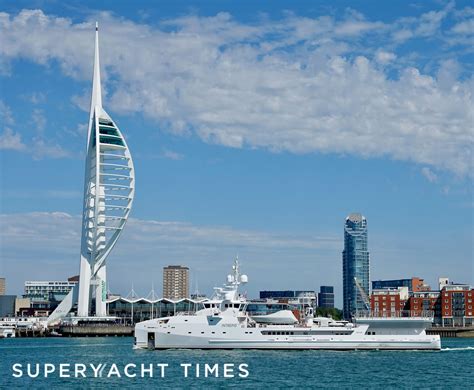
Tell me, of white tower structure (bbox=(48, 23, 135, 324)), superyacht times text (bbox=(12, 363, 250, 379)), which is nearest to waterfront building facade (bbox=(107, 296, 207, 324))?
white tower structure (bbox=(48, 23, 135, 324))

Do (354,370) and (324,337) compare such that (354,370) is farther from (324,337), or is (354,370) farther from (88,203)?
(88,203)

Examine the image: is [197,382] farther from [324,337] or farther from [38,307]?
[38,307]

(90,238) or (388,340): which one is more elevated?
(90,238)

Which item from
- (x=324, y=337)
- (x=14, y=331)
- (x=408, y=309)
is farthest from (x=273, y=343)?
(x=408, y=309)

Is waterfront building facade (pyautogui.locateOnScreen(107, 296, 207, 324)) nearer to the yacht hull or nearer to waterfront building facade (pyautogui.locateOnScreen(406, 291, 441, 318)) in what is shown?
waterfront building facade (pyautogui.locateOnScreen(406, 291, 441, 318))

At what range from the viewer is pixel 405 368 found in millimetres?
49750

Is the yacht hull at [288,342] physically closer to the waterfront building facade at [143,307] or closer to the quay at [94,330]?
the quay at [94,330]

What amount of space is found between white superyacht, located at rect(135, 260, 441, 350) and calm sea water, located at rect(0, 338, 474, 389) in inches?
41.6

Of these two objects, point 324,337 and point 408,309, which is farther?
point 408,309

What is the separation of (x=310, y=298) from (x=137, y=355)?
15.6 m

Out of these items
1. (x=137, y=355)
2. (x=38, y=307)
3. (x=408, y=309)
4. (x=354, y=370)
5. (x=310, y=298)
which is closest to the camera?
(x=354, y=370)

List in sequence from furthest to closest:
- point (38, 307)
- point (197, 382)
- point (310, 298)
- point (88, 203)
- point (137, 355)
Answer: point (38, 307) → point (88, 203) → point (310, 298) → point (137, 355) → point (197, 382)

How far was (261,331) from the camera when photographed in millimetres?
61031

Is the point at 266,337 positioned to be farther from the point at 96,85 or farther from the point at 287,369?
the point at 96,85
